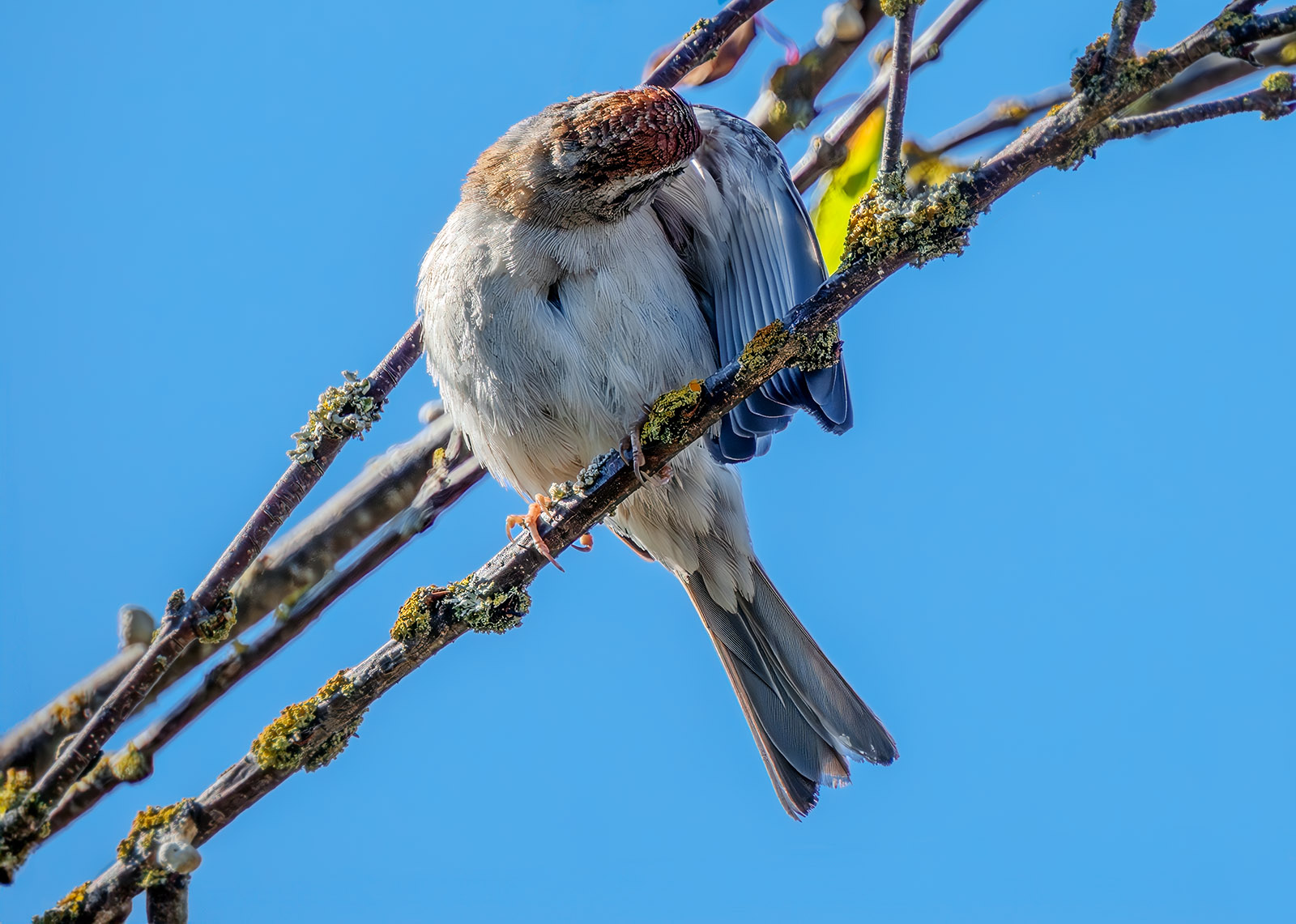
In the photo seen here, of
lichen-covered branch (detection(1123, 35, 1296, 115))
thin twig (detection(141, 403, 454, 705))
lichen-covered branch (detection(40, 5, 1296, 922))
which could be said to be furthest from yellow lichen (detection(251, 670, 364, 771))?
lichen-covered branch (detection(1123, 35, 1296, 115))

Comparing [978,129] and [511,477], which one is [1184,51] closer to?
[978,129]

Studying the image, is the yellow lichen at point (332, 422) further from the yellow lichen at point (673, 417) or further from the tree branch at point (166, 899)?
the tree branch at point (166, 899)

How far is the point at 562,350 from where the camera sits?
4.39 meters

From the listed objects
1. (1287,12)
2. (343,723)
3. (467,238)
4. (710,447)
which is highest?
(467,238)

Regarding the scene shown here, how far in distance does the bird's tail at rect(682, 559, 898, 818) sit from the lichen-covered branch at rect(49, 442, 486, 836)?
146 centimetres

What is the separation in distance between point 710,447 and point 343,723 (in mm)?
2122

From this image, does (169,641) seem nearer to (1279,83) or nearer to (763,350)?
(763,350)

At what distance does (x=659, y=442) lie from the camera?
349cm

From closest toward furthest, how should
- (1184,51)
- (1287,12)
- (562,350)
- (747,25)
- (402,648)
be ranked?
(1287,12) < (1184,51) < (402,648) < (562,350) < (747,25)

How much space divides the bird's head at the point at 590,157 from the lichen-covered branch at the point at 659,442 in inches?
45.9

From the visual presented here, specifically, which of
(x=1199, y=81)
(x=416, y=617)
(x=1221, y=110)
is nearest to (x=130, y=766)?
(x=416, y=617)

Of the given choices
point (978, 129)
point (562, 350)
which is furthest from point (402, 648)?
point (978, 129)

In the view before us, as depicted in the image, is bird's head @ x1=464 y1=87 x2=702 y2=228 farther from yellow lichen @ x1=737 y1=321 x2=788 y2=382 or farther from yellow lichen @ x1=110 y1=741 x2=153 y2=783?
yellow lichen @ x1=110 y1=741 x2=153 y2=783

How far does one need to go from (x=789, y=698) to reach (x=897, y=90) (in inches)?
116
